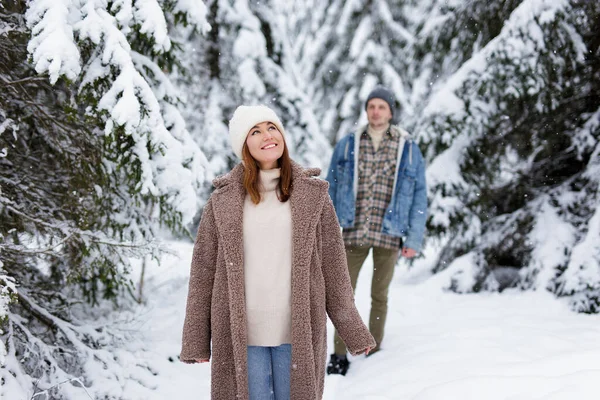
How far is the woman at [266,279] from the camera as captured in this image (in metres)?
2.30

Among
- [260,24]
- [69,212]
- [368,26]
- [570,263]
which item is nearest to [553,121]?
[570,263]

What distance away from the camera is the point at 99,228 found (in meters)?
4.10

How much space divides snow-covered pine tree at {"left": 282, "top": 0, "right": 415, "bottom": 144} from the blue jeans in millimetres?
11764

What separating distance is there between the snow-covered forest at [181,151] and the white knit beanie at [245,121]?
1.08m

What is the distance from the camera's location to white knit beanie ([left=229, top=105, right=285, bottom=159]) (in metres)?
2.40

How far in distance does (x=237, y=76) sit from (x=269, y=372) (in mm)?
6361

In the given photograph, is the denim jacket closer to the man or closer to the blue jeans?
the man

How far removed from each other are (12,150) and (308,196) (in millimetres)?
2561

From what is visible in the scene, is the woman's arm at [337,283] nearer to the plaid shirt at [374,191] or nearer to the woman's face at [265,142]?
the woman's face at [265,142]

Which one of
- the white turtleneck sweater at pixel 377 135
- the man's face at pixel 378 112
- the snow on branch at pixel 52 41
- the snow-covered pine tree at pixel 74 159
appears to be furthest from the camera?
the white turtleneck sweater at pixel 377 135

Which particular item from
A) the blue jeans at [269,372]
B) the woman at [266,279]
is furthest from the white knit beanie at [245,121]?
the blue jeans at [269,372]

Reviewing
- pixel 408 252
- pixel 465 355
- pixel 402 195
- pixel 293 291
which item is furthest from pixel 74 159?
pixel 465 355

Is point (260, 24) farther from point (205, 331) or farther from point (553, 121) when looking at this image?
point (205, 331)

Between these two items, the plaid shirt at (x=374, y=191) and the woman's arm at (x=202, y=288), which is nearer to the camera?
the woman's arm at (x=202, y=288)
